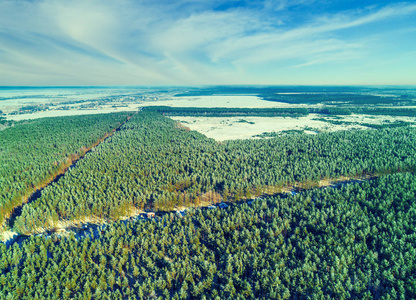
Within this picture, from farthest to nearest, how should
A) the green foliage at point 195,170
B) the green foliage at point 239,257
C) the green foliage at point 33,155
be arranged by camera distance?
the green foliage at point 33,155 < the green foliage at point 195,170 < the green foliage at point 239,257

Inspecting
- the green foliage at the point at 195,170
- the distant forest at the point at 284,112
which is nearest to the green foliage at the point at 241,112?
the distant forest at the point at 284,112

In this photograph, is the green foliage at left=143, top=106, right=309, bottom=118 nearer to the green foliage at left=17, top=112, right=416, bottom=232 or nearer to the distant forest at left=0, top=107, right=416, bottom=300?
the green foliage at left=17, top=112, right=416, bottom=232

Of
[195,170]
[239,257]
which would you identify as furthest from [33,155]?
[239,257]

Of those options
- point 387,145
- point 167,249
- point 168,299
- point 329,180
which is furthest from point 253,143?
point 168,299

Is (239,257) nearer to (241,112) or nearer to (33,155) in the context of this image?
(33,155)

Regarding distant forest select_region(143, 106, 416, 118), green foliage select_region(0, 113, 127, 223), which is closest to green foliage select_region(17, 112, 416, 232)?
green foliage select_region(0, 113, 127, 223)

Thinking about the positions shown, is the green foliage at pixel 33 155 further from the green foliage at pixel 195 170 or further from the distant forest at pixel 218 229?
the green foliage at pixel 195 170
